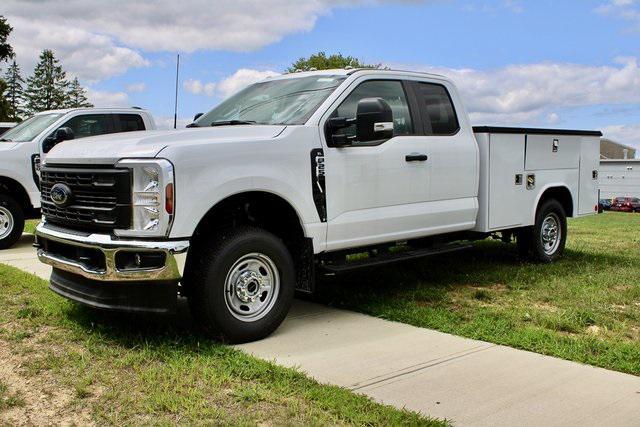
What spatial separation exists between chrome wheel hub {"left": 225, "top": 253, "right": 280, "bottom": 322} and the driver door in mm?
656

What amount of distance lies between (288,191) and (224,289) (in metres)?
0.93

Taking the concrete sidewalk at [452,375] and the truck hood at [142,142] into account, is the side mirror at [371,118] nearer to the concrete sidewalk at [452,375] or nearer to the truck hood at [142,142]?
the truck hood at [142,142]

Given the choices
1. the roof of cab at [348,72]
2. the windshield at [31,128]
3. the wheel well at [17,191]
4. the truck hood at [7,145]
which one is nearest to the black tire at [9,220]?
the wheel well at [17,191]

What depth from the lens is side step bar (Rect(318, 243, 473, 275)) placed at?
5.69 m

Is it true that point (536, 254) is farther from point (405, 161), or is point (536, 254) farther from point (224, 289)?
point (224, 289)

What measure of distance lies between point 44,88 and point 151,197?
80.4 meters

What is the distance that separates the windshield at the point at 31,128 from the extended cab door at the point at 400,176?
21.8 ft

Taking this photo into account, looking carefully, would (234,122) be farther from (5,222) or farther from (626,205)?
(626,205)

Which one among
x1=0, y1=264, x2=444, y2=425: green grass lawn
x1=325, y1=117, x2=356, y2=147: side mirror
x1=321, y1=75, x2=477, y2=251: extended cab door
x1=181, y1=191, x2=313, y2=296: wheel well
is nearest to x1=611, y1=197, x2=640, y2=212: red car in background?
x1=321, y1=75, x2=477, y2=251: extended cab door

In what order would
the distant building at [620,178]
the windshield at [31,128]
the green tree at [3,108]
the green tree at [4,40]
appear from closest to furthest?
the windshield at [31,128], the green tree at [4,40], the green tree at [3,108], the distant building at [620,178]

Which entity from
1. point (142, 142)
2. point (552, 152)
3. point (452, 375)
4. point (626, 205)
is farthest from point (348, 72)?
point (626, 205)

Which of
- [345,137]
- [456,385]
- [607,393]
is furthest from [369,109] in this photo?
[607,393]

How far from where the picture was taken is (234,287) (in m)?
5.04

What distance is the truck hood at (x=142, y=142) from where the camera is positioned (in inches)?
185
